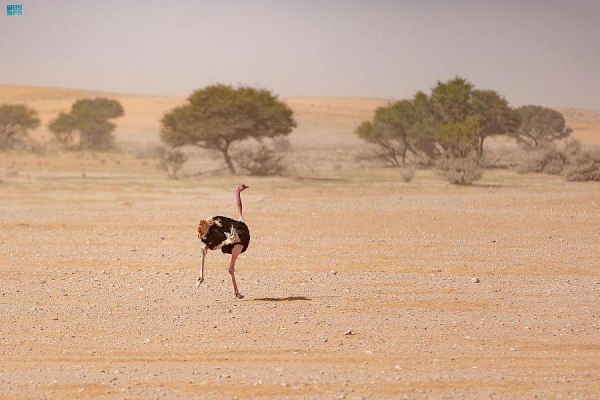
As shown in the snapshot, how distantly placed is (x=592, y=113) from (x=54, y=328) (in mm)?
149177

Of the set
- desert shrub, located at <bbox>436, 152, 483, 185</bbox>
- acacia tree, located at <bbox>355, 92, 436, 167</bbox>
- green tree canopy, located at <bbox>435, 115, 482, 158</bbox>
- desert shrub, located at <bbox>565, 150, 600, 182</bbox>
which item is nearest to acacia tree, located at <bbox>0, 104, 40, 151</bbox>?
acacia tree, located at <bbox>355, 92, 436, 167</bbox>

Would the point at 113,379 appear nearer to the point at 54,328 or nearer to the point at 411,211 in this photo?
the point at 54,328

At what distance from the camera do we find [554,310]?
9.97 m

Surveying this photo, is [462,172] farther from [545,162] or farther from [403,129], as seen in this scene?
[403,129]

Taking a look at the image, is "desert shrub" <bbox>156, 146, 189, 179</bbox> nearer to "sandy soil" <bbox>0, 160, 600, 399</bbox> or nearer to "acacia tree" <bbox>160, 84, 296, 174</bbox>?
"acacia tree" <bbox>160, 84, 296, 174</bbox>

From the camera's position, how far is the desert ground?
23.4ft

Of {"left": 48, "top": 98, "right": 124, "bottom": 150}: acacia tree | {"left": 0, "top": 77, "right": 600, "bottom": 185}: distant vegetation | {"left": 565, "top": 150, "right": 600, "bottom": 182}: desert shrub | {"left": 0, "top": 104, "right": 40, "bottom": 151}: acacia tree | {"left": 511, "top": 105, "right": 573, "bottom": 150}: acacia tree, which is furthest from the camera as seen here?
{"left": 511, "top": 105, "right": 573, "bottom": 150}: acacia tree

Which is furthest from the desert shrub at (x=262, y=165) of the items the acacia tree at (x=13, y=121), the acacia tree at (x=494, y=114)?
the acacia tree at (x=13, y=121)

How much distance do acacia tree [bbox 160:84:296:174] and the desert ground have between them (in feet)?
54.7

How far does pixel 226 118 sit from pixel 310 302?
101ft

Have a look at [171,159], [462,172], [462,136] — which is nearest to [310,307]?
[462,172]

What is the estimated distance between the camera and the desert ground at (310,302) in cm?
714

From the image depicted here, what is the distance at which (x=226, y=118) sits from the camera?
Result: 40750mm

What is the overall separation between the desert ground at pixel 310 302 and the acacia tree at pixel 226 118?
656 inches
